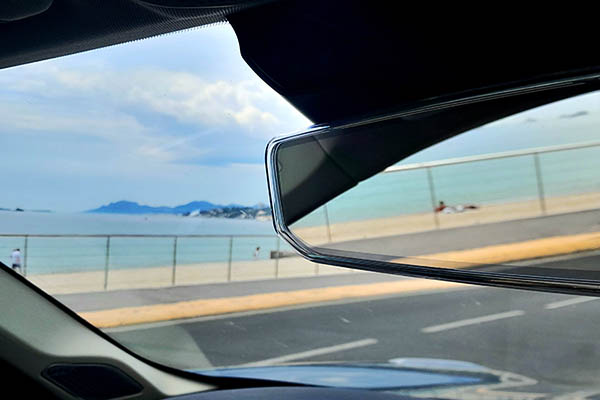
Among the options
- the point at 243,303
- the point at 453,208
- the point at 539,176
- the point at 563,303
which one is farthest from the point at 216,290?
the point at 539,176

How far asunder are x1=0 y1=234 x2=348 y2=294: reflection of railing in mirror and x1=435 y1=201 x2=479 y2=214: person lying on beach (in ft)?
2.90

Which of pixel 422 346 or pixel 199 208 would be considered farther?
pixel 199 208

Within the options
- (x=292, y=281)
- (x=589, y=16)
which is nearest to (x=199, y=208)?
(x=292, y=281)

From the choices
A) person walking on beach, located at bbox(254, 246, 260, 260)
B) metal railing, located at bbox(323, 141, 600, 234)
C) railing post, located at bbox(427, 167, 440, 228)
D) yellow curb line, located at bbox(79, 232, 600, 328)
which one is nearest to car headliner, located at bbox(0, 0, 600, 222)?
metal railing, located at bbox(323, 141, 600, 234)

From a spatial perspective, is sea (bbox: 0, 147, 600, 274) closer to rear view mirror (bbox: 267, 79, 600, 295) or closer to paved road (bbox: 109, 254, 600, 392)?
rear view mirror (bbox: 267, 79, 600, 295)

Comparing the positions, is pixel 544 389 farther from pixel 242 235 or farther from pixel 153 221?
pixel 153 221

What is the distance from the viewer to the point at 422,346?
4156 mm

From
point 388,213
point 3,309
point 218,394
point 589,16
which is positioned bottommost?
point 218,394

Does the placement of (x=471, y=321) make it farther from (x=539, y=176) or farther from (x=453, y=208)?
(x=539, y=176)

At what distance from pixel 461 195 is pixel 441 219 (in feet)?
1.71

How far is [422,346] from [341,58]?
2.46 metres

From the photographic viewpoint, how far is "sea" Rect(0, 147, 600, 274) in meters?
2.67

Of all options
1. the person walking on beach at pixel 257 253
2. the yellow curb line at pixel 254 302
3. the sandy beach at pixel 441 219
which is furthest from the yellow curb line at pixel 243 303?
the sandy beach at pixel 441 219

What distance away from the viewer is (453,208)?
3932 mm
